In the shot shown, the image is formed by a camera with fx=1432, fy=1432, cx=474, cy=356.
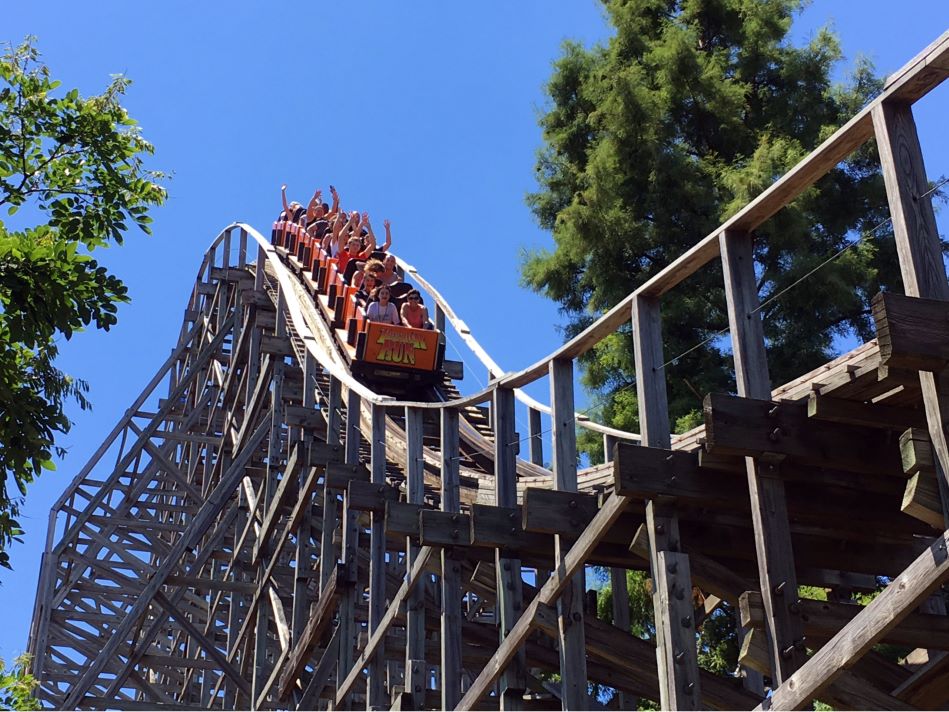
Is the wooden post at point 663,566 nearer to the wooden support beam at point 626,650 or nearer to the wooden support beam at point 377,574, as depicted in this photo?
the wooden support beam at point 626,650

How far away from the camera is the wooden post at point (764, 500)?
570 centimetres

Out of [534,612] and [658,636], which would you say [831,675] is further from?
[534,612]

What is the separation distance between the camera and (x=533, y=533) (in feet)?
26.6

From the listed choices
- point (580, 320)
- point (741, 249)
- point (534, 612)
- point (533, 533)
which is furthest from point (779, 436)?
point (580, 320)

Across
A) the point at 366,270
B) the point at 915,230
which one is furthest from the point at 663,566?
the point at 366,270

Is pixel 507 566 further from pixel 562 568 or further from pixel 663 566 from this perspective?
pixel 663 566

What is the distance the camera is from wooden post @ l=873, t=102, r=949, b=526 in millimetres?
4906

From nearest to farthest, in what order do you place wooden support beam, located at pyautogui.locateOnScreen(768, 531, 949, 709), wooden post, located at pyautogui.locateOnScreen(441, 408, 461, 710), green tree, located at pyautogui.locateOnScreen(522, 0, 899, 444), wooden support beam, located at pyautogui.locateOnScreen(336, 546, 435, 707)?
wooden support beam, located at pyautogui.locateOnScreen(768, 531, 949, 709), wooden post, located at pyautogui.locateOnScreen(441, 408, 461, 710), wooden support beam, located at pyautogui.locateOnScreen(336, 546, 435, 707), green tree, located at pyautogui.locateOnScreen(522, 0, 899, 444)

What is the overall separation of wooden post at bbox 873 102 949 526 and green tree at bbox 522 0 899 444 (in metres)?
8.31

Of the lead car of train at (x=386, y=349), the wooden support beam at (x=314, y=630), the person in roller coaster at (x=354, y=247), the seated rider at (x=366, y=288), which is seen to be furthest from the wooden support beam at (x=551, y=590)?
the person in roller coaster at (x=354, y=247)

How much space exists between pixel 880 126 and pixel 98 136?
3315mm

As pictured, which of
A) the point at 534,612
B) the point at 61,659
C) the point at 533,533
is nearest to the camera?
the point at 534,612

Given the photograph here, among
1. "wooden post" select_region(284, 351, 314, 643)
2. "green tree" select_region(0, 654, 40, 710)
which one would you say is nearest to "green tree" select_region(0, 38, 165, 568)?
"green tree" select_region(0, 654, 40, 710)

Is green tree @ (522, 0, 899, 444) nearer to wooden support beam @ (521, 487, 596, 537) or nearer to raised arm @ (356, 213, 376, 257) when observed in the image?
raised arm @ (356, 213, 376, 257)
